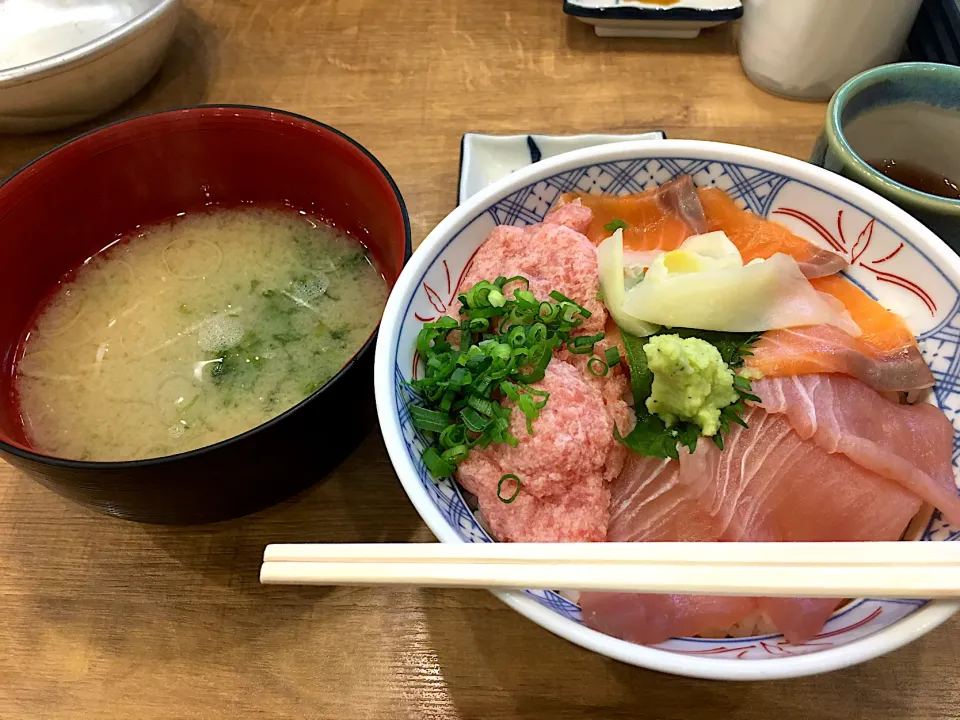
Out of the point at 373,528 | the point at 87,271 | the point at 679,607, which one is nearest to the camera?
the point at 679,607

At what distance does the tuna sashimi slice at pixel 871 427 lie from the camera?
919 mm

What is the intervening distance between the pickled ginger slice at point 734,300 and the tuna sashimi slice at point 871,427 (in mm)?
99

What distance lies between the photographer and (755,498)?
3.11ft

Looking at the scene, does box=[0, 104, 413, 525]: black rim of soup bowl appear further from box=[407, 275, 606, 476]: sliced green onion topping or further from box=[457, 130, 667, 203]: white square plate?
box=[457, 130, 667, 203]: white square plate

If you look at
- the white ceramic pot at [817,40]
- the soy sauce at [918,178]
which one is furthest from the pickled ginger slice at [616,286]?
the white ceramic pot at [817,40]

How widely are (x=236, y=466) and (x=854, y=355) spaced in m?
0.94

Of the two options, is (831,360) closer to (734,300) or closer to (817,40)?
(734,300)

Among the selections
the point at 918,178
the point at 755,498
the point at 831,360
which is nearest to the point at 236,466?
the point at 755,498

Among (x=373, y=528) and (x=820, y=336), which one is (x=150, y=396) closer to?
(x=373, y=528)

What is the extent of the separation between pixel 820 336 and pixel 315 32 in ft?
6.23

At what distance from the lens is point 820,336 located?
1.03m

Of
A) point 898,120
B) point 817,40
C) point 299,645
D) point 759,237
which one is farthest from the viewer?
point 817,40

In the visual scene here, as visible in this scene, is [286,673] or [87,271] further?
[87,271]

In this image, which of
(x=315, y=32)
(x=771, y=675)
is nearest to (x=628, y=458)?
(x=771, y=675)
